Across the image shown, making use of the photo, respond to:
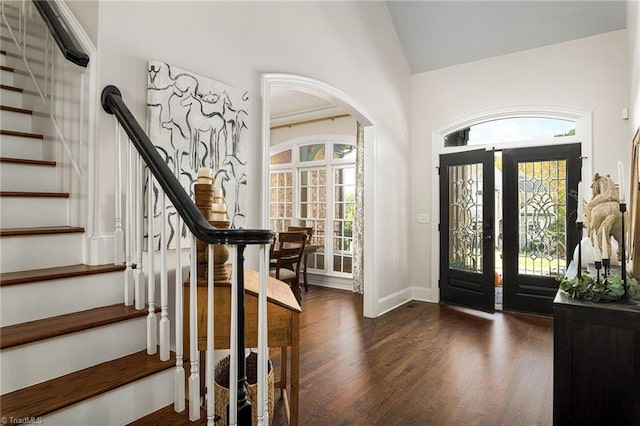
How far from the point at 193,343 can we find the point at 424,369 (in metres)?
2.16

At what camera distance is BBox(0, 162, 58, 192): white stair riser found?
2.02 meters

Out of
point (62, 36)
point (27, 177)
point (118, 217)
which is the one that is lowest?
point (118, 217)

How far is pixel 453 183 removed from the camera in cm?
509

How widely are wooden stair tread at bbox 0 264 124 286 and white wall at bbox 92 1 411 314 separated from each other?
268 millimetres

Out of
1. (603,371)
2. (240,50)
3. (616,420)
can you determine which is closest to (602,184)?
(603,371)

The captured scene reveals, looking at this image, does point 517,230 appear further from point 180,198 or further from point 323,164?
point 180,198

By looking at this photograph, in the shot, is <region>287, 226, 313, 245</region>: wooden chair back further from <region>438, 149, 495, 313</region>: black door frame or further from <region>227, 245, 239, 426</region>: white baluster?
<region>227, 245, 239, 426</region>: white baluster

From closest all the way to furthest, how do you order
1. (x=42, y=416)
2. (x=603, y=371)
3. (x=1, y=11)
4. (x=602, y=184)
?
(x=42, y=416) → (x=603, y=371) → (x=602, y=184) → (x=1, y=11)

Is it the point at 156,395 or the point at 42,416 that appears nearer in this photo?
the point at 42,416

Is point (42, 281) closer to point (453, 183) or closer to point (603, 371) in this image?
point (603, 371)

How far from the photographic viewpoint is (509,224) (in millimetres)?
4742

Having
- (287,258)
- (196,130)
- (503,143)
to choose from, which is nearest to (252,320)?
(196,130)

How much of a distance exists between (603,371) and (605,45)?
4.04 m

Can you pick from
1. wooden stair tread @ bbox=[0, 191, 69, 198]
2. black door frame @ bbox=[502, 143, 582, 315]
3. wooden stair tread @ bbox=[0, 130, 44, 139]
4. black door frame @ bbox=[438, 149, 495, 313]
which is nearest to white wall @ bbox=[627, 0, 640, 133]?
black door frame @ bbox=[502, 143, 582, 315]
